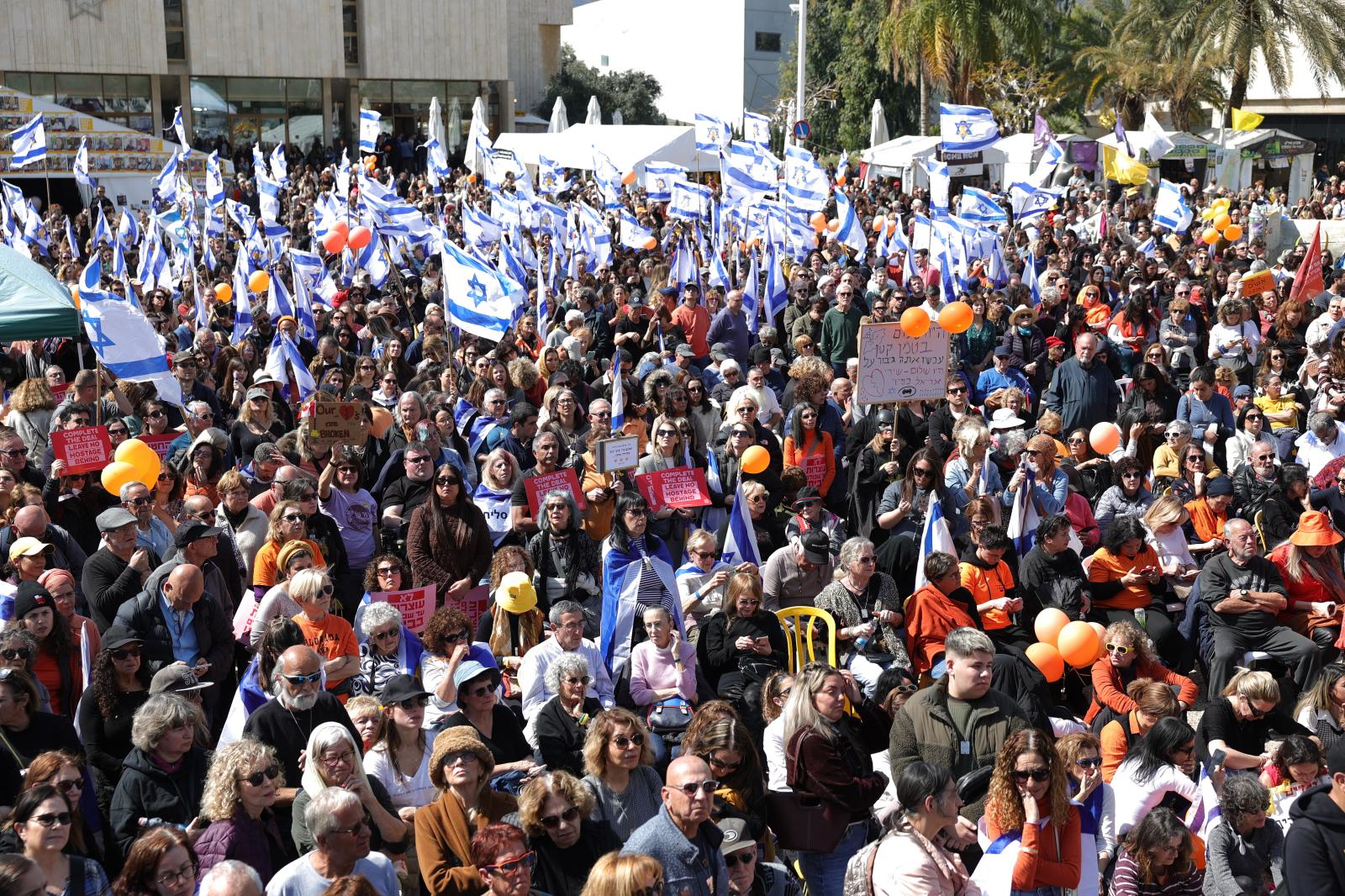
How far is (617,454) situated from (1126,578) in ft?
9.45

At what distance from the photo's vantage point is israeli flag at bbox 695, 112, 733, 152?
19541mm

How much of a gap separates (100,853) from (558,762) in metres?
1.68

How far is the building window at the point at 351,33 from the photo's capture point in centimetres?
4812

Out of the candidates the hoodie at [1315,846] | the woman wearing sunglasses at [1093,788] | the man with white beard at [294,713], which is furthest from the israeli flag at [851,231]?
the hoodie at [1315,846]

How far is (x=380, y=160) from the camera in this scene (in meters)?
39.2

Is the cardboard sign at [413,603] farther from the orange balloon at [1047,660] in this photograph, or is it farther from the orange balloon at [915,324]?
the orange balloon at [915,324]

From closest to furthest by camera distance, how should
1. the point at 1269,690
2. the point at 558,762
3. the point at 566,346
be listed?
1. the point at 558,762
2. the point at 1269,690
3. the point at 566,346

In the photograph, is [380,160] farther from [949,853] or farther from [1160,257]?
[949,853]

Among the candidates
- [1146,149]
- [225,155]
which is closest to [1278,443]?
[1146,149]

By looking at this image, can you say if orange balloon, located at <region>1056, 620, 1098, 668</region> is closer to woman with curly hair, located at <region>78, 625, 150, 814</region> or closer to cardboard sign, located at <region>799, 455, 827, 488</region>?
cardboard sign, located at <region>799, 455, 827, 488</region>

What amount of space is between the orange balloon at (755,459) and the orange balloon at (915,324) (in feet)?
4.46

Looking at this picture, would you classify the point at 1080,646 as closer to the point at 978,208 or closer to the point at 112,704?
the point at 112,704

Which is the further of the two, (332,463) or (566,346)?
(566,346)

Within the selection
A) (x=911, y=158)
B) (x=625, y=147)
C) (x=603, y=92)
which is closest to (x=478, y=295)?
(x=625, y=147)
